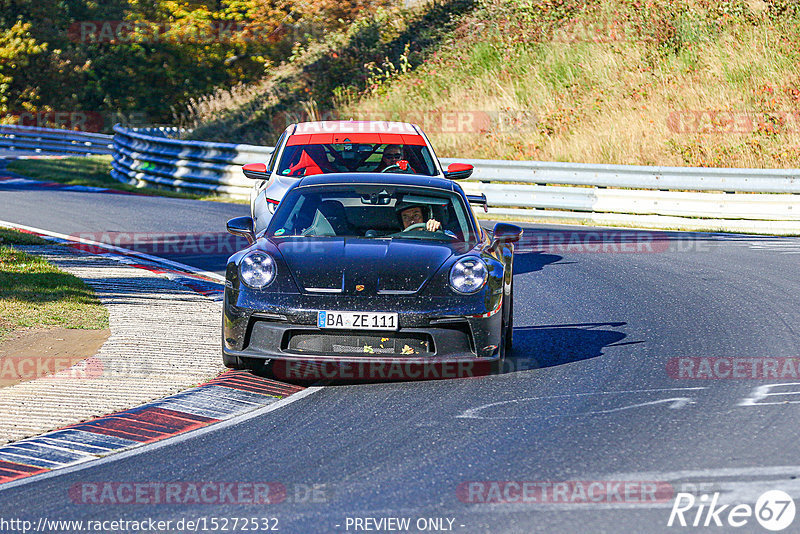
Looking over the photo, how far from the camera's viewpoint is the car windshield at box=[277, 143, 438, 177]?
12875 millimetres

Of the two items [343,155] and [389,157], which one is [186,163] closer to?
[343,155]

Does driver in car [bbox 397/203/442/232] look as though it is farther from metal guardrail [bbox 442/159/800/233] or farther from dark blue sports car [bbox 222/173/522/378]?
metal guardrail [bbox 442/159/800/233]

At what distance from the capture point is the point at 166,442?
21.3 feet

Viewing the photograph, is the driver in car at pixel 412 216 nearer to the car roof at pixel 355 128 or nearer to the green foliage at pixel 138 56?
the car roof at pixel 355 128

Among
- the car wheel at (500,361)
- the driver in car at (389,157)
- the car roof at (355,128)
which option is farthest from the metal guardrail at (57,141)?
the car wheel at (500,361)

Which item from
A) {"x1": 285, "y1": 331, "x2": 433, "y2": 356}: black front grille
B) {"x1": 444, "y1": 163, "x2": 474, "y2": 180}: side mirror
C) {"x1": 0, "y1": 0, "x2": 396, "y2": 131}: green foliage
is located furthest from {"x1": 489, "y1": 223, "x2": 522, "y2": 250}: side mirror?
{"x1": 0, "y1": 0, "x2": 396, "y2": 131}: green foliage

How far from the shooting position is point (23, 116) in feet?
151

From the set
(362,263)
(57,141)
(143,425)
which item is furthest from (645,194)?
(57,141)

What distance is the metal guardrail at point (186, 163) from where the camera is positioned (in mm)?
23781

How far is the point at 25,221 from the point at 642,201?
1001cm

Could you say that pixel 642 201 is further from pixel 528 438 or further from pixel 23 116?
pixel 23 116

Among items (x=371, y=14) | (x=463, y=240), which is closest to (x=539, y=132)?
(x=371, y=14)

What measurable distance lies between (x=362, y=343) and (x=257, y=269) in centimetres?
97

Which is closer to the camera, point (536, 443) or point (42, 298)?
point (536, 443)
